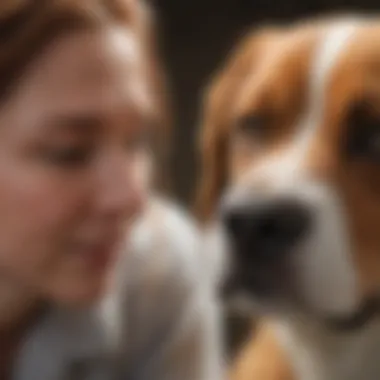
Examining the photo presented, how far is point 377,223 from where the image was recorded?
3.66ft

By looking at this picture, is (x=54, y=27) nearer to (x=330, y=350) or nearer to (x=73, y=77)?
(x=73, y=77)

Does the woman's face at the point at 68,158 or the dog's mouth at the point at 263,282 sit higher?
the woman's face at the point at 68,158

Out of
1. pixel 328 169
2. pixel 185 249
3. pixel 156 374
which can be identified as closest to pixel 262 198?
pixel 328 169

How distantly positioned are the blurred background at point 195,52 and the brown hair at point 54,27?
0.05ft

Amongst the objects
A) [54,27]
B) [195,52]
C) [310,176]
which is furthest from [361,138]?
[54,27]

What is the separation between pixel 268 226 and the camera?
1.12m

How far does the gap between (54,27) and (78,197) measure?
0.15 m

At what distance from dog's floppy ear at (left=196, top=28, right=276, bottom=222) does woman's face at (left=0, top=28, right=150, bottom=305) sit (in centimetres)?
7

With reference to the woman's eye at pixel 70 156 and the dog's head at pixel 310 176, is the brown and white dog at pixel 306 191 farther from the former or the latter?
the woman's eye at pixel 70 156

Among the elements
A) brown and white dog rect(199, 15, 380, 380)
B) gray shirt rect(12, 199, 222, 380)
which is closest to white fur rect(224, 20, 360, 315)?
brown and white dog rect(199, 15, 380, 380)

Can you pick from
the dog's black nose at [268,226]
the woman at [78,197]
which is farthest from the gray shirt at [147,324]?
the dog's black nose at [268,226]

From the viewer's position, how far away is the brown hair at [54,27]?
3.88 feet

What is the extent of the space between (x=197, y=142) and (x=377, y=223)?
0.20 m

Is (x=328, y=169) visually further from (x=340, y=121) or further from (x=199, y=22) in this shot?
(x=199, y=22)
